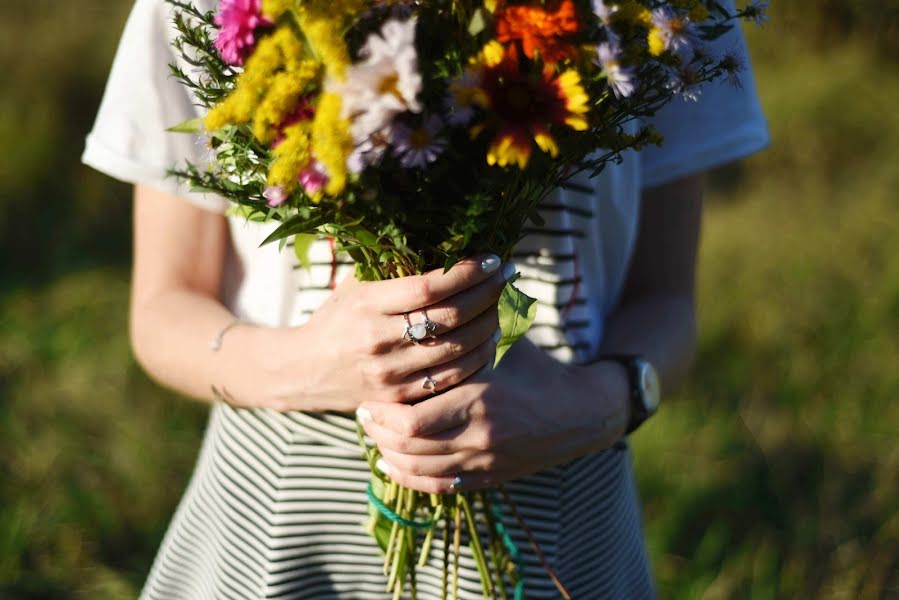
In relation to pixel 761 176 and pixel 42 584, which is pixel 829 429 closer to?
pixel 761 176

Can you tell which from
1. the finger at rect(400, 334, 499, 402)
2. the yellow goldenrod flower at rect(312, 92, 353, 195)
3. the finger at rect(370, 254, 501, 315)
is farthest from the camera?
the finger at rect(400, 334, 499, 402)

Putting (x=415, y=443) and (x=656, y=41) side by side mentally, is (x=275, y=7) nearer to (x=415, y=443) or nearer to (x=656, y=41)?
(x=656, y=41)

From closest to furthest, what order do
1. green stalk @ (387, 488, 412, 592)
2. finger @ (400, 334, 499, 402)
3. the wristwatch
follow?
1. finger @ (400, 334, 499, 402)
2. green stalk @ (387, 488, 412, 592)
3. the wristwatch

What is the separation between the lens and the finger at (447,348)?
991mm

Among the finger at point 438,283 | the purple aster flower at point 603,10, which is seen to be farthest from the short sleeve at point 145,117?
the purple aster flower at point 603,10

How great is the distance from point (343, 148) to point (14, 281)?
4786 mm

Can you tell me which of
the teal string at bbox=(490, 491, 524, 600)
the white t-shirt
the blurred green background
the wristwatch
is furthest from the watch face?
the blurred green background

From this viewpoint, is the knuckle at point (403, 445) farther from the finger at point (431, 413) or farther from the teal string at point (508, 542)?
the teal string at point (508, 542)

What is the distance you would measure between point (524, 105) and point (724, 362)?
345cm

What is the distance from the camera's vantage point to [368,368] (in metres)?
1.03

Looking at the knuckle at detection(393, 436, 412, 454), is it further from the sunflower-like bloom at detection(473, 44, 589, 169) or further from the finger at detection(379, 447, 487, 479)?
the sunflower-like bloom at detection(473, 44, 589, 169)

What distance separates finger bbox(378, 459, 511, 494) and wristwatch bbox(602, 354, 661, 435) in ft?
0.88

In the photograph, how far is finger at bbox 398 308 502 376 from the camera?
99 cm

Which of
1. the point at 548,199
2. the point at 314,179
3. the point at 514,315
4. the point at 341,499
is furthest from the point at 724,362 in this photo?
the point at 314,179
